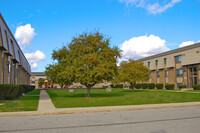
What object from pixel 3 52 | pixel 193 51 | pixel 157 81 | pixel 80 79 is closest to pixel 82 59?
pixel 80 79

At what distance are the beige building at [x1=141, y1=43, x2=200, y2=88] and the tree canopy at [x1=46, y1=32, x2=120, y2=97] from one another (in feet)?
97.2

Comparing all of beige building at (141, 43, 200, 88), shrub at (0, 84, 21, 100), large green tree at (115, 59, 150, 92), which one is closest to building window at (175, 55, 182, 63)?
beige building at (141, 43, 200, 88)

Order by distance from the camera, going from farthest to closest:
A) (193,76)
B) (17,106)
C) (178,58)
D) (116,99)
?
(178,58) → (193,76) → (116,99) → (17,106)

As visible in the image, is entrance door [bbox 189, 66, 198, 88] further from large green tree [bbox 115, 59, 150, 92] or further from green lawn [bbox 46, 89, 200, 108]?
green lawn [bbox 46, 89, 200, 108]

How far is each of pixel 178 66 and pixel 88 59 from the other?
122 feet

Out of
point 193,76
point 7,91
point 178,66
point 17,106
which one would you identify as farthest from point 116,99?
point 178,66

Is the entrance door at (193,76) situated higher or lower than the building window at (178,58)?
lower

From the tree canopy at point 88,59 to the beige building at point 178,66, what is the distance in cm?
2963

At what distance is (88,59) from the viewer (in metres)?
21.1

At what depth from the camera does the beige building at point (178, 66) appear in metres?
46.3

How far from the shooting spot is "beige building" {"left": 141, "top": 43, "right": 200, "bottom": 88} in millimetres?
46281

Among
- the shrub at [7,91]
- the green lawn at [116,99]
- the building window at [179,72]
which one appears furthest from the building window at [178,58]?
the shrub at [7,91]

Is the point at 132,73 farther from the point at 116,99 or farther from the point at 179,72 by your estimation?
the point at 179,72

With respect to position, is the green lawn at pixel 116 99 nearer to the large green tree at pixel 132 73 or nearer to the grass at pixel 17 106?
the grass at pixel 17 106
